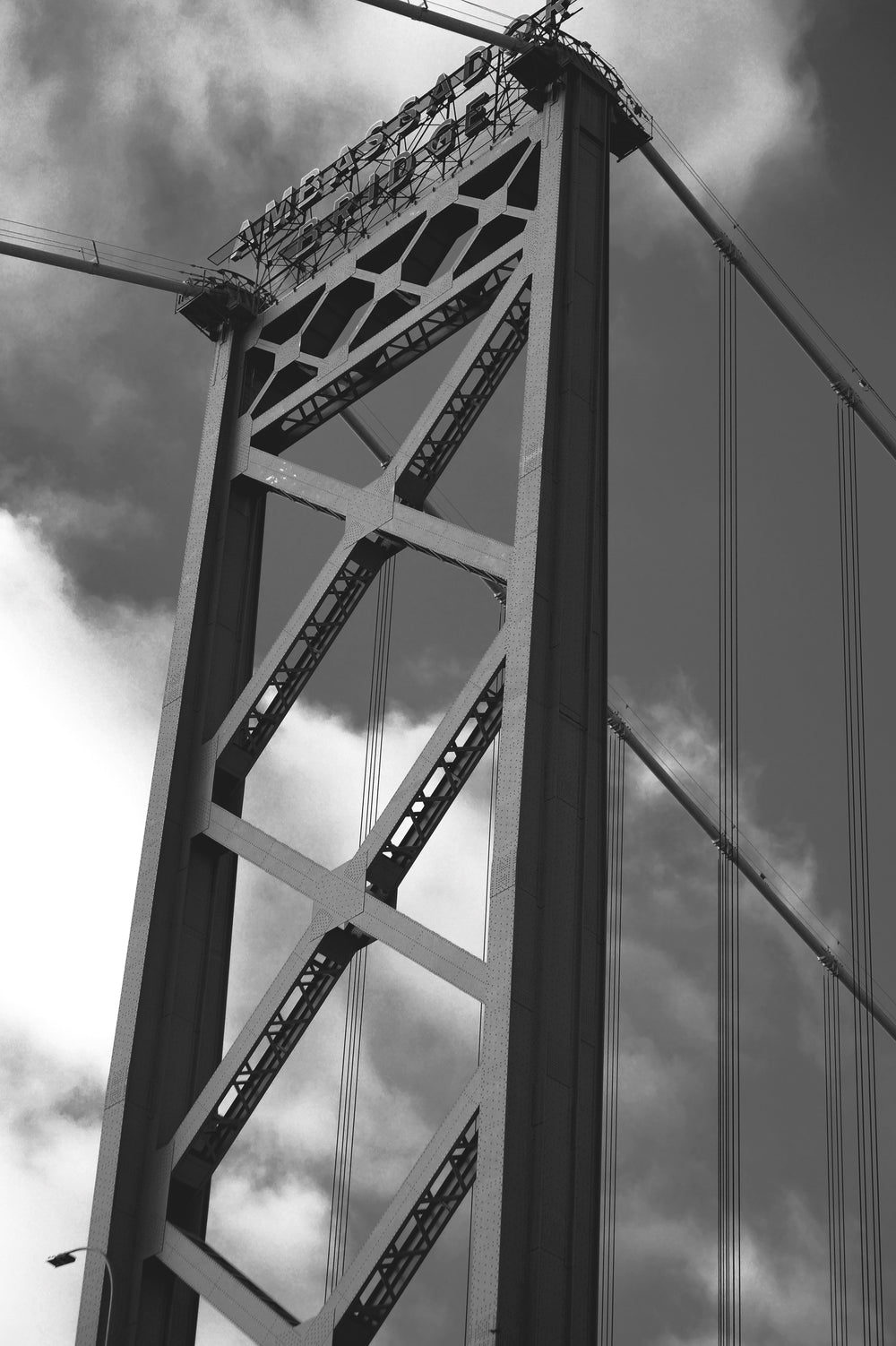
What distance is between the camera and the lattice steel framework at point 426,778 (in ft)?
73.8

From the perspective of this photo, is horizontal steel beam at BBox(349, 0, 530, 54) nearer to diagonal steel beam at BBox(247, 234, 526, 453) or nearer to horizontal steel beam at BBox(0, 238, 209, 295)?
diagonal steel beam at BBox(247, 234, 526, 453)

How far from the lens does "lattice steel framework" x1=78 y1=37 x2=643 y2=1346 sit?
73.8ft

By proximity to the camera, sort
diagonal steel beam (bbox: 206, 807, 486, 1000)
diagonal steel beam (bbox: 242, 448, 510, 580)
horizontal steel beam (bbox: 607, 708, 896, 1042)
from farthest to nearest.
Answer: horizontal steel beam (bbox: 607, 708, 896, 1042) < diagonal steel beam (bbox: 242, 448, 510, 580) < diagonal steel beam (bbox: 206, 807, 486, 1000)

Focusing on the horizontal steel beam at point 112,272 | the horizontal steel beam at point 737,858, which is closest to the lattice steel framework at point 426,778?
the horizontal steel beam at point 112,272

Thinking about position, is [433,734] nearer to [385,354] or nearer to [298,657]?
[298,657]

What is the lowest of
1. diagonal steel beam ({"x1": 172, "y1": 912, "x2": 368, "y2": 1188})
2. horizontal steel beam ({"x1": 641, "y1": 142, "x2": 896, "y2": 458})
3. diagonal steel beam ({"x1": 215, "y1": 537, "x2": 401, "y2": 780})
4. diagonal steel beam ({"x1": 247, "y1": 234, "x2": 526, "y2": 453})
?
diagonal steel beam ({"x1": 172, "y1": 912, "x2": 368, "y2": 1188})

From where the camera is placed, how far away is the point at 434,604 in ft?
263

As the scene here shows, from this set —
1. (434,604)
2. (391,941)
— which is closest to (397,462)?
(391,941)

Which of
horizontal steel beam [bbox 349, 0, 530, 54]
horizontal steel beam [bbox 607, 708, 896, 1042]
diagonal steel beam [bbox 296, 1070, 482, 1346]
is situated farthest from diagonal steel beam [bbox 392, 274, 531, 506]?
horizontal steel beam [bbox 607, 708, 896, 1042]

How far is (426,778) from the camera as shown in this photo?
2522 cm

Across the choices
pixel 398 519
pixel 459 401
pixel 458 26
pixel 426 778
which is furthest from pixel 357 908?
pixel 458 26

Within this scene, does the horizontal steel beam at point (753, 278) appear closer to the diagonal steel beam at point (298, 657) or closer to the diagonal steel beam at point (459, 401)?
the diagonal steel beam at point (459, 401)

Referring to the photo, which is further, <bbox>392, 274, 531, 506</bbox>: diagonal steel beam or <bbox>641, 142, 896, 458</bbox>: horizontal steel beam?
<bbox>641, 142, 896, 458</bbox>: horizontal steel beam

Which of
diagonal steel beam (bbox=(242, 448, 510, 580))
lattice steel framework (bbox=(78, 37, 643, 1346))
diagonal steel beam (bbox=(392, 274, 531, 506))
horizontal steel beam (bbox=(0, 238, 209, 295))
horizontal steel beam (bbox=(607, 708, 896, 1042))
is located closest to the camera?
lattice steel framework (bbox=(78, 37, 643, 1346))
